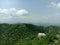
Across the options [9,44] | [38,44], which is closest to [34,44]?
[38,44]

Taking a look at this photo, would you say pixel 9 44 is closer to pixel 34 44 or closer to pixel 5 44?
pixel 5 44

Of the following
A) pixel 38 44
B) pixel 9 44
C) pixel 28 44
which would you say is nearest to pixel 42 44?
pixel 38 44

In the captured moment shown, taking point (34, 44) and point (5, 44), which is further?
point (5, 44)

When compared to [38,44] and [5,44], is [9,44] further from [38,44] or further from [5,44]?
[38,44]

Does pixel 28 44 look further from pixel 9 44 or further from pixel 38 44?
pixel 9 44

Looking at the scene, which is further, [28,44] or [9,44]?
[9,44]

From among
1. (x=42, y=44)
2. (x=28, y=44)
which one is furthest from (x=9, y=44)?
(x=42, y=44)
